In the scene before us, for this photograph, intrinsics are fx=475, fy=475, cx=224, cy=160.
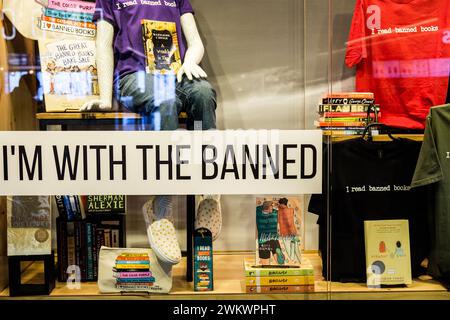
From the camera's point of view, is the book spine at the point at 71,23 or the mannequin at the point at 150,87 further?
the book spine at the point at 71,23

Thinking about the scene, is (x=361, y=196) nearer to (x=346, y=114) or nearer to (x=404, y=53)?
(x=346, y=114)

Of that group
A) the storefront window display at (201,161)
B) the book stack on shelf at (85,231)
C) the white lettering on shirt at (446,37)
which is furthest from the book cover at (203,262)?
the white lettering on shirt at (446,37)

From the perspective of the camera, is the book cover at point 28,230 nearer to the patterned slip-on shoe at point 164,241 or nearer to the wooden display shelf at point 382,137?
the patterned slip-on shoe at point 164,241

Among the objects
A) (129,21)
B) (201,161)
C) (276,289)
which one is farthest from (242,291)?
(129,21)

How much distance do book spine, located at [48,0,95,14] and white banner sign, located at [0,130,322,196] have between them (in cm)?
52

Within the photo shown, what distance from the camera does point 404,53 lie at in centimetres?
205

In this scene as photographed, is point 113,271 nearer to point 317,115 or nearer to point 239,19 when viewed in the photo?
point 317,115

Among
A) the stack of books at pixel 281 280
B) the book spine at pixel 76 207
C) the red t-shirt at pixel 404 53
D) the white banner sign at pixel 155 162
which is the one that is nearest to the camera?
the white banner sign at pixel 155 162

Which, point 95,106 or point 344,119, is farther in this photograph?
point 344,119

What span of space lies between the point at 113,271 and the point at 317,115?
3.34ft

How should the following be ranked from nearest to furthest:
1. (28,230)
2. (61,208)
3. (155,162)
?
(155,162), (28,230), (61,208)

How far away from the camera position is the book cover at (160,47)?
5.90ft

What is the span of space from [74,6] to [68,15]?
44mm

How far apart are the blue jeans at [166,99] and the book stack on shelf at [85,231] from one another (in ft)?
1.24
